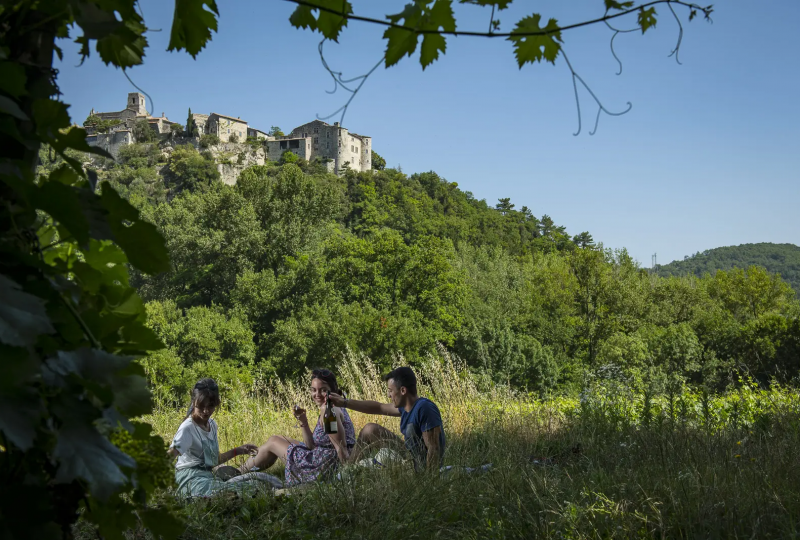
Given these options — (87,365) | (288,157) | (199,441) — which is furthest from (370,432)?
(288,157)

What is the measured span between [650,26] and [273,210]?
34066mm

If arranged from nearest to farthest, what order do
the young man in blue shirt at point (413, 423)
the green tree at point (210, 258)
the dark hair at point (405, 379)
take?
the young man in blue shirt at point (413, 423) → the dark hair at point (405, 379) → the green tree at point (210, 258)

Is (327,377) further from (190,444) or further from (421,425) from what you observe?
(190,444)

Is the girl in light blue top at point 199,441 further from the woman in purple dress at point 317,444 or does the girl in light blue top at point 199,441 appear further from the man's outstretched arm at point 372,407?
the man's outstretched arm at point 372,407

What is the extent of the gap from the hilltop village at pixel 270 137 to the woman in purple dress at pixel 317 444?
73211 millimetres

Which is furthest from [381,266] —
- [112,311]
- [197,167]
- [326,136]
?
[326,136]

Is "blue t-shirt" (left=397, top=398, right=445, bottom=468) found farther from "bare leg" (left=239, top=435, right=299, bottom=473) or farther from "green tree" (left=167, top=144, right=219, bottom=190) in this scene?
"green tree" (left=167, top=144, right=219, bottom=190)

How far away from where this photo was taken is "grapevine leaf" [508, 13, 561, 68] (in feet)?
4.74

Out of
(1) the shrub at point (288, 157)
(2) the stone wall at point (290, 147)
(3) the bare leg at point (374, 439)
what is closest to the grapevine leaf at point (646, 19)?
(3) the bare leg at point (374, 439)

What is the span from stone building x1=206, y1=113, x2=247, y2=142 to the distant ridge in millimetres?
58115

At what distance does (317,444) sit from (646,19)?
3.51 m

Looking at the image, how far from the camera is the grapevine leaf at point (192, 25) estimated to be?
4.15 ft

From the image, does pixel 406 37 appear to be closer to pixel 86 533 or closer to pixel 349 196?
pixel 86 533

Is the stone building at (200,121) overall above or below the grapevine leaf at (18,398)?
above
